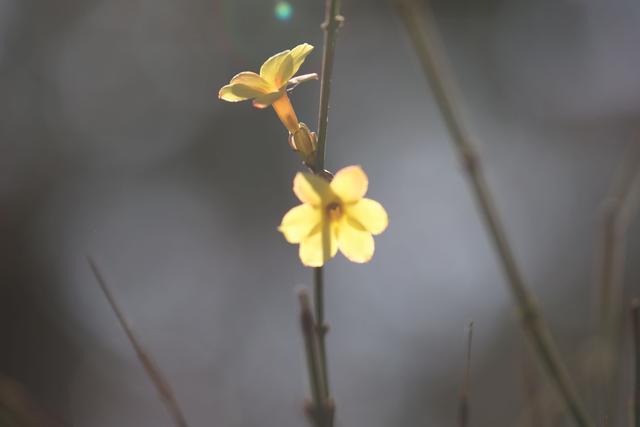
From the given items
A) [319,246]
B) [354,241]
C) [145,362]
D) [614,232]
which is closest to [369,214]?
[354,241]

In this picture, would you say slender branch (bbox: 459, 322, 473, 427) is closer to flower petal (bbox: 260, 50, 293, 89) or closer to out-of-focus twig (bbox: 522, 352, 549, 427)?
out-of-focus twig (bbox: 522, 352, 549, 427)

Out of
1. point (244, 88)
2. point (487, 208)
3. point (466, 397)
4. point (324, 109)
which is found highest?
point (244, 88)

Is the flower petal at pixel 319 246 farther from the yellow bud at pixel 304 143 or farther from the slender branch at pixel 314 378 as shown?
the slender branch at pixel 314 378

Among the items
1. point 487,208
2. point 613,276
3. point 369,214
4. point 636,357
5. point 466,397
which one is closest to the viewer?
point 487,208

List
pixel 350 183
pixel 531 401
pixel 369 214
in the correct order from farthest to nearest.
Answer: pixel 369 214 → pixel 350 183 → pixel 531 401

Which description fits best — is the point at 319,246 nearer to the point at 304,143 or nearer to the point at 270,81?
the point at 304,143

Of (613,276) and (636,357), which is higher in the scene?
(613,276)

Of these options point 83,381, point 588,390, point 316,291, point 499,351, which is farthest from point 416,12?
point 499,351
